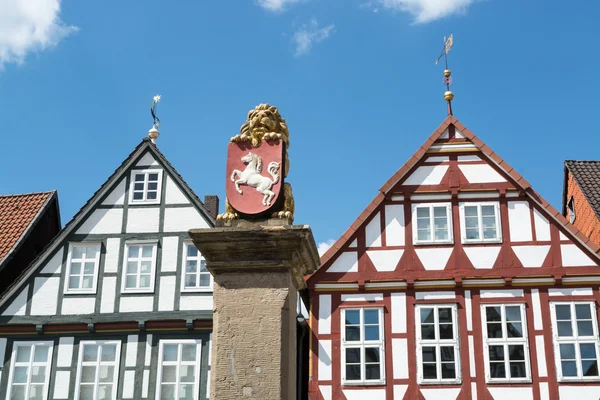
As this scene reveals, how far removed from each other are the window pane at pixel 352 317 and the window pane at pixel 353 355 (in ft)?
1.80

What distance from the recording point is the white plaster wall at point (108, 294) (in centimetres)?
1692

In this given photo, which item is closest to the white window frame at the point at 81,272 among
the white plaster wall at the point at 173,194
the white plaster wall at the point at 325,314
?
the white plaster wall at the point at 173,194

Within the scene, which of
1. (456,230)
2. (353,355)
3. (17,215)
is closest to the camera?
(353,355)

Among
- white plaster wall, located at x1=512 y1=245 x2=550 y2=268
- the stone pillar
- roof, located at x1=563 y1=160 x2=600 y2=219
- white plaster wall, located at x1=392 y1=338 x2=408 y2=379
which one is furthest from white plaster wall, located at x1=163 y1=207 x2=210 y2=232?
the stone pillar

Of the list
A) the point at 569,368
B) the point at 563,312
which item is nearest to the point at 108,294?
the point at 563,312

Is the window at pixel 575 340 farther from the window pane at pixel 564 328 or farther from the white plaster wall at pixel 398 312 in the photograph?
the white plaster wall at pixel 398 312

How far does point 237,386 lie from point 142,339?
40.0ft

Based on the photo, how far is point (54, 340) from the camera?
16812 mm

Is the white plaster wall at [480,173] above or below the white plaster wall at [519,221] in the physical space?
above

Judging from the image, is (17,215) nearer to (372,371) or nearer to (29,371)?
(29,371)

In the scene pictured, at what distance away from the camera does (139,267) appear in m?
17.3

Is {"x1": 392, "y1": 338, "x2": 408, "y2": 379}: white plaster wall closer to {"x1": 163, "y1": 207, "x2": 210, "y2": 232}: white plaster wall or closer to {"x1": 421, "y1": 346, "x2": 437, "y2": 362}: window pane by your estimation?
{"x1": 421, "y1": 346, "x2": 437, "y2": 362}: window pane

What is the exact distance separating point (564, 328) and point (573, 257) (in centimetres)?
148

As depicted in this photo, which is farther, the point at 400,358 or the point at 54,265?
the point at 54,265
